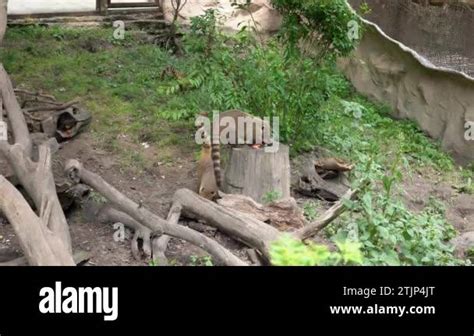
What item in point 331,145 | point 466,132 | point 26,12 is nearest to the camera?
point 331,145

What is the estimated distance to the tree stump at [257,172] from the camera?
6367 millimetres

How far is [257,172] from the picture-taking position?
638 centimetres

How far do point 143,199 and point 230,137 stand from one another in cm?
91

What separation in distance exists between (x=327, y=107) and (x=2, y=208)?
491 centimetres

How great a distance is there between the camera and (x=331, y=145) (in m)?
7.97

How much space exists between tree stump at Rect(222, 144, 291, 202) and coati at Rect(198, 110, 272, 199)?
102 mm

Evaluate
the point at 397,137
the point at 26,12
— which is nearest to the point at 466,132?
the point at 397,137

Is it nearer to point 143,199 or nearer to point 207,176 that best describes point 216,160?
point 207,176

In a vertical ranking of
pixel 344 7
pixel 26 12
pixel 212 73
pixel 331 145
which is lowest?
pixel 331 145

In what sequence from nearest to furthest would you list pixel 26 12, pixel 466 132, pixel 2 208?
pixel 2 208
pixel 466 132
pixel 26 12

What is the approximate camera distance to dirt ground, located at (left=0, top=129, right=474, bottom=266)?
17.9 feet
